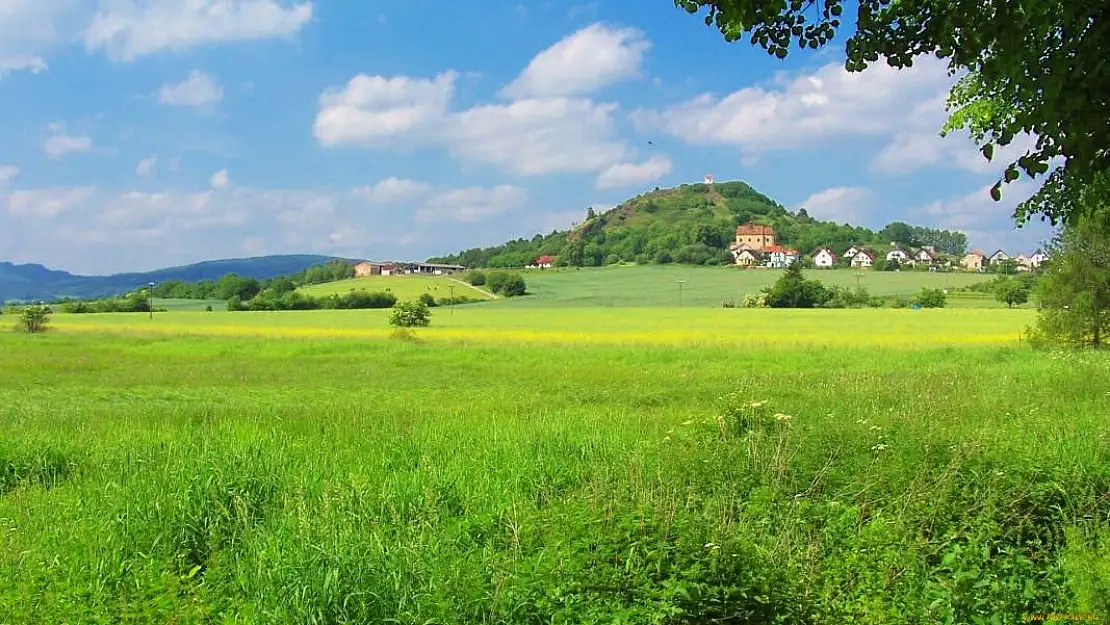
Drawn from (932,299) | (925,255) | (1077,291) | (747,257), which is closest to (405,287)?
(747,257)

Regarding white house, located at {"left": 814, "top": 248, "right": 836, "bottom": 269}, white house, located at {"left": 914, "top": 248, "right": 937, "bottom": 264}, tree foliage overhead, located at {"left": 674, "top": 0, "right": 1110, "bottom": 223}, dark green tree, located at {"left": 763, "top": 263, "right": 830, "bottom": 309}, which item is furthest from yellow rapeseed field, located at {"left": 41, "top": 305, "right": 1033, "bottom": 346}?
white house, located at {"left": 914, "top": 248, "right": 937, "bottom": 264}

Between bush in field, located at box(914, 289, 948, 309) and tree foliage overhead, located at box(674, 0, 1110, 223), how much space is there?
280ft

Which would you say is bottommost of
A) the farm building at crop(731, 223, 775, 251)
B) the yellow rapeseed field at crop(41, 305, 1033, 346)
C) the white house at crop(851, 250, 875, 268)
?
the yellow rapeseed field at crop(41, 305, 1033, 346)

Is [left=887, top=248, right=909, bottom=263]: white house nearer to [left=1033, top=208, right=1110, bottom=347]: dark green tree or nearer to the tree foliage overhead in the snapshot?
[left=1033, top=208, right=1110, bottom=347]: dark green tree

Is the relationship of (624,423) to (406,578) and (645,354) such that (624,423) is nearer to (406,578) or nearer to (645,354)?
(406,578)

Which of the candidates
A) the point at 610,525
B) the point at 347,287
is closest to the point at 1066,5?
the point at 610,525

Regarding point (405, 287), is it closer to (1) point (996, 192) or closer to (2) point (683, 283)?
(2) point (683, 283)

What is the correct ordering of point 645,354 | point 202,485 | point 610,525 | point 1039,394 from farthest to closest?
point 645,354, point 1039,394, point 202,485, point 610,525

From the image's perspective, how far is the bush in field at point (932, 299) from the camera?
86312 millimetres

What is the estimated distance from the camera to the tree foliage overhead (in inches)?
235

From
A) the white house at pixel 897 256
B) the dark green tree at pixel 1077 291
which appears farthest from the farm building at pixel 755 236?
the dark green tree at pixel 1077 291

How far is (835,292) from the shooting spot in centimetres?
9281

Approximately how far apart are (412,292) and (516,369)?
7494 centimetres

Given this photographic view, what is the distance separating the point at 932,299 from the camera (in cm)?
8662
